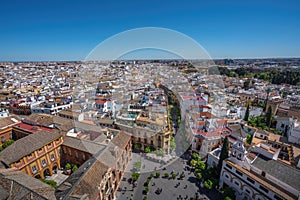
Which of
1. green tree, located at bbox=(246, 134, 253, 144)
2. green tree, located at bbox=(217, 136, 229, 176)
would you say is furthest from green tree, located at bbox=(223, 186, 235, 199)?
green tree, located at bbox=(246, 134, 253, 144)

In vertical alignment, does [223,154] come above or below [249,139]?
above

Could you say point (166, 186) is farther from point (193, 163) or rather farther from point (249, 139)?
point (249, 139)

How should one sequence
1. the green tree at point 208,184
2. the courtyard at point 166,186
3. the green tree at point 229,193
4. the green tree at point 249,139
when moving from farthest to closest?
the green tree at point 249,139 < the green tree at point 208,184 < the courtyard at point 166,186 < the green tree at point 229,193

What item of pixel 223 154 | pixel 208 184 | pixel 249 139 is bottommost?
pixel 208 184

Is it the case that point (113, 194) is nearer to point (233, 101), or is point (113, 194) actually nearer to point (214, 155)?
point (214, 155)

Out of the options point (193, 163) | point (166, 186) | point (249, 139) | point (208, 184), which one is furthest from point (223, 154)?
point (249, 139)

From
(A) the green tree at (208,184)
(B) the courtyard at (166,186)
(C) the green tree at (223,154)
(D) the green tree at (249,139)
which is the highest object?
(C) the green tree at (223,154)

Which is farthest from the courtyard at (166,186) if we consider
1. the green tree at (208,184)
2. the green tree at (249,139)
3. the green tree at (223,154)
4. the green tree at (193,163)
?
the green tree at (249,139)

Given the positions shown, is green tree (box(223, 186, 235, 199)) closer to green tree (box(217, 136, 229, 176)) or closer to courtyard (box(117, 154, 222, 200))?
courtyard (box(117, 154, 222, 200))

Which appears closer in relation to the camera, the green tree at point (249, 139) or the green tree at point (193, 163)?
the green tree at point (193, 163)

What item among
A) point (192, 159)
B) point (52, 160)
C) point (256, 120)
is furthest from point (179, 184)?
point (256, 120)

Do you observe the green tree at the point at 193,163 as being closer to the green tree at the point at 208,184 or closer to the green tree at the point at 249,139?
the green tree at the point at 208,184
